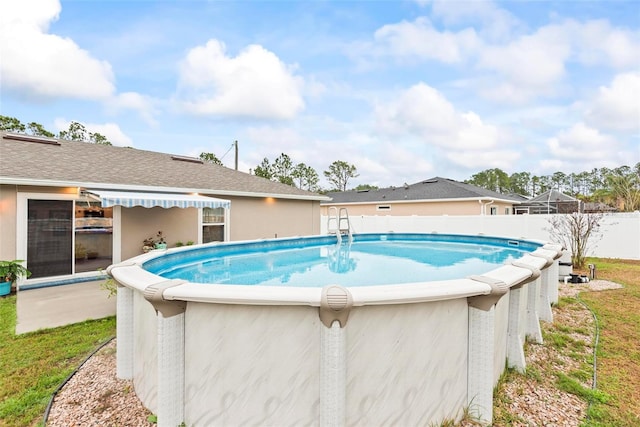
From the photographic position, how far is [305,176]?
62.7 meters

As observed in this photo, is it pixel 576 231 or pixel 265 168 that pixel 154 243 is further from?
pixel 265 168

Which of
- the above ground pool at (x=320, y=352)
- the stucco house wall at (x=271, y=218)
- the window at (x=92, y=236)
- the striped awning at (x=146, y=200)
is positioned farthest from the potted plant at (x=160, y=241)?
the above ground pool at (x=320, y=352)

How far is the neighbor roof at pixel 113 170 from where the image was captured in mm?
11852

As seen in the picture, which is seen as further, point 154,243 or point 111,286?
point 154,243

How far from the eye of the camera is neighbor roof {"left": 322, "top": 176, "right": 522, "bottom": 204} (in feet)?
98.2

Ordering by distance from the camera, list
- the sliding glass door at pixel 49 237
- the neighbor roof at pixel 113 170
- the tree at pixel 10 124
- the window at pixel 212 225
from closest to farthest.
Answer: the sliding glass door at pixel 49 237
the neighbor roof at pixel 113 170
the window at pixel 212 225
the tree at pixel 10 124

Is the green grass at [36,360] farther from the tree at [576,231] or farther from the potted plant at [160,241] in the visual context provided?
the tree at [576,231]

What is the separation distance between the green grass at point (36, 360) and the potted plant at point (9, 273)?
258cm

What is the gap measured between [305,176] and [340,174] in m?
10.6

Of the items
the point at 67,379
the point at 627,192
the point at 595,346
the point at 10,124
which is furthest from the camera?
the point at 627,192

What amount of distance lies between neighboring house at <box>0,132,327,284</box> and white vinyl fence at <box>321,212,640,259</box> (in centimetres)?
937

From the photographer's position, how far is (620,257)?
17.9m

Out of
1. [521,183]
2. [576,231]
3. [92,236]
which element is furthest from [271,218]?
[521,183]

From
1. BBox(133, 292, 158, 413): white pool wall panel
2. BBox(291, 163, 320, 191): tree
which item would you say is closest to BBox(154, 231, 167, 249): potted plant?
BBox(133, 292, 158, 413): white pool wall panel
